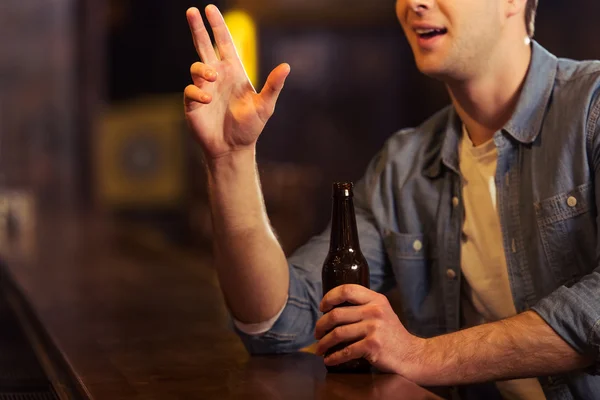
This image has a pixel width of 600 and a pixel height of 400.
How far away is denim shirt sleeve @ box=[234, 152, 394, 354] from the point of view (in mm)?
1372

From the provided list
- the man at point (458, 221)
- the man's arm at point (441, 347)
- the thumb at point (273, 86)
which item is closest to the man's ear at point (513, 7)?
the man at point (458, 221)

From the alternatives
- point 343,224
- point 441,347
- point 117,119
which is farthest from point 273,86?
point 117,119

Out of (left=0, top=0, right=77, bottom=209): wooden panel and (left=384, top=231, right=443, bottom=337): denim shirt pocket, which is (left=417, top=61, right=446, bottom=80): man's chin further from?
(left=0, top=0, right=77, bottom=209): wooden panel

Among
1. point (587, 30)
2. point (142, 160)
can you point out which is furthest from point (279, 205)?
point (587, 30)

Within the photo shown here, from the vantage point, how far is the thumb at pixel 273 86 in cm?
121

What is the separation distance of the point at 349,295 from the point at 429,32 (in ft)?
1.91

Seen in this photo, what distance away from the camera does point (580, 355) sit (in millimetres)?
1171

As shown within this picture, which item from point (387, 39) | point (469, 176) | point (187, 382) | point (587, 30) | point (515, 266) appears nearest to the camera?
point (187, 382)

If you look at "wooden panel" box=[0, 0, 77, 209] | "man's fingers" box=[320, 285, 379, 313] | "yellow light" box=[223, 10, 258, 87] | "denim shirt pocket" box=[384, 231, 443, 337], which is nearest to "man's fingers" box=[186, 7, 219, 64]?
"man's fingers" box=[320, 285, 379, 313]

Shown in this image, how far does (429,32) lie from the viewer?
1467 mm

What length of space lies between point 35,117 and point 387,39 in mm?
3881

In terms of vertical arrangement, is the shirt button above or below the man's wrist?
below

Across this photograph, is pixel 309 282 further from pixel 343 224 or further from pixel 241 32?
pixel 241 32

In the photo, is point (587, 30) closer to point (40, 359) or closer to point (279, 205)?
point (279, 205)
